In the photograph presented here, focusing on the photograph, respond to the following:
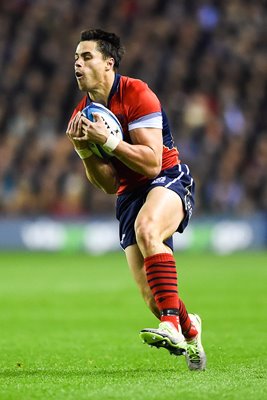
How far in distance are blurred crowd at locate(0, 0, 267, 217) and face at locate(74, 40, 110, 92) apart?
14.2m

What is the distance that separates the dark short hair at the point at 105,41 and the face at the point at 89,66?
44mm

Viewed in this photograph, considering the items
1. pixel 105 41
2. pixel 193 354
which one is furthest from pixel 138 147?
pixel 193 354

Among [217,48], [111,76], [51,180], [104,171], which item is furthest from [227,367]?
[217,48]

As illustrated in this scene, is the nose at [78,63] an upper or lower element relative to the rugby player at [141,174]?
upper

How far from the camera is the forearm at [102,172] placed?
6.99 meters

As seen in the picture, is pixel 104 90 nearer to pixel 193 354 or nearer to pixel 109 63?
pixel 109 63

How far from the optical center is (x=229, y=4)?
24016 millimetres

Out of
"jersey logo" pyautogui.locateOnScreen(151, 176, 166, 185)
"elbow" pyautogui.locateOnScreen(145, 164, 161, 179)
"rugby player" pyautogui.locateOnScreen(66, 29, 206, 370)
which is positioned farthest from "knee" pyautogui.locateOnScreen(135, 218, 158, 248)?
"jersey logo" pyautogui.locateOnScreen(151, 176, 166, 185)

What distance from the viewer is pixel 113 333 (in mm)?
9711

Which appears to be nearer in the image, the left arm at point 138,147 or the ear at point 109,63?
the left arm at point 138,147

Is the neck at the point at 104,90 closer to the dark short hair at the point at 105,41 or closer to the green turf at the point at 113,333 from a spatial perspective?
the dark short hair at the point at 105,41

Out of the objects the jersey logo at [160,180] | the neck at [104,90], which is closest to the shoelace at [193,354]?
the jersey logo at [160,180]

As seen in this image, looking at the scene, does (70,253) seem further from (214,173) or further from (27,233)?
(214,173)

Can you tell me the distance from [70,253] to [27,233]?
985 mm
